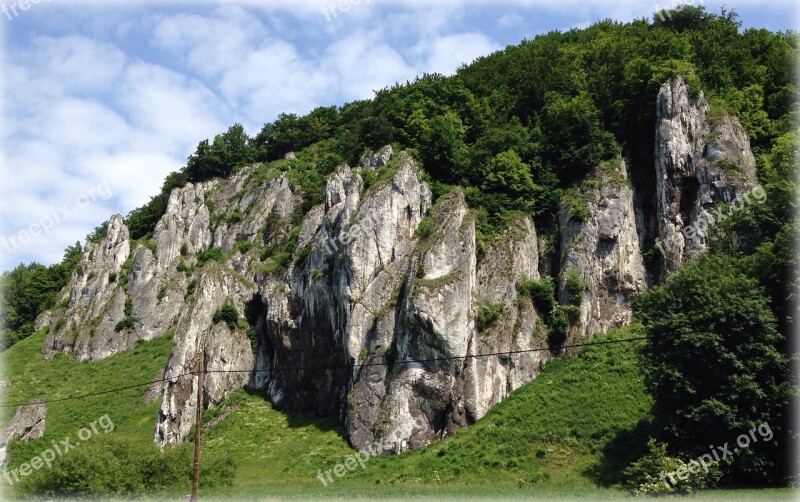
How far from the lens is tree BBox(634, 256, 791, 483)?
29.5 m

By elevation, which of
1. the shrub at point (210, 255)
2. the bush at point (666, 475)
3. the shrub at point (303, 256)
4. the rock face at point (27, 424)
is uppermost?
the shrub at point (210, 255)

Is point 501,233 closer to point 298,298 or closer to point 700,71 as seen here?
point 298,298

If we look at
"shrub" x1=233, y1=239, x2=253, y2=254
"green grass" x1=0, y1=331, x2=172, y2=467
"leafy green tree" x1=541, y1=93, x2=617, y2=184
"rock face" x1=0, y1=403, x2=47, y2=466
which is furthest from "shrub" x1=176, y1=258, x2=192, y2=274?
"leafy green tree" x1=541, y1=93, x2=617, y2=184

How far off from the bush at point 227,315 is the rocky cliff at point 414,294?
9 centimetres

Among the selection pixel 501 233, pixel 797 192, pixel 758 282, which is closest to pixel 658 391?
pixel 758 282

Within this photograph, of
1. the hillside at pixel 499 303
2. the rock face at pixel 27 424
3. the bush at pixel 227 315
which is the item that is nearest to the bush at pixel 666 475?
the hillside at pixel 499 303

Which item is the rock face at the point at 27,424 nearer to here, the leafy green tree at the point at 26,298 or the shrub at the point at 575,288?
the leafy green tree at the point at 26,298

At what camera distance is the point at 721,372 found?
31.1 m

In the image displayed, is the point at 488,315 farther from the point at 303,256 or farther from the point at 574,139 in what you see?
the point at 574,139

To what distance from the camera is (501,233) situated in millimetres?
48562

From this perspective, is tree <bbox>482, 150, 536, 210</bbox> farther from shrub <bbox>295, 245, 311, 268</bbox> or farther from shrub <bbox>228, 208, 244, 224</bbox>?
shrub <bbox>228, 208, 244, 224</bbox>

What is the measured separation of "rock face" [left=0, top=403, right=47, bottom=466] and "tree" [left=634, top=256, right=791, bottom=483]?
42.9 meters

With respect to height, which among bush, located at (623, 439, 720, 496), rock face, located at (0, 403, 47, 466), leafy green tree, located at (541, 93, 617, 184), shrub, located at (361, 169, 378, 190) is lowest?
bush, located at (623, 439, 720, 496)

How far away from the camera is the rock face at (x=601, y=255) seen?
45.9m
